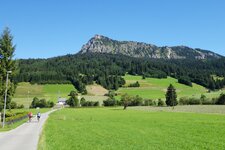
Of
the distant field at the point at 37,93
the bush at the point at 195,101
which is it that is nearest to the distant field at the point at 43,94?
the distant field at the point at 37,93

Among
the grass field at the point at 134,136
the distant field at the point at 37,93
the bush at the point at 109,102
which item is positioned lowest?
the grass field at the point at 134,136

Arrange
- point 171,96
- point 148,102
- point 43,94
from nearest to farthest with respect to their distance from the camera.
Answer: point 171,96, point 148,102, point 43,94

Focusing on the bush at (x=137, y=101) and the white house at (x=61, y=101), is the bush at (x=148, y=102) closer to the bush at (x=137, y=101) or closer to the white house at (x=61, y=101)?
the bush at (x=137, y=101)

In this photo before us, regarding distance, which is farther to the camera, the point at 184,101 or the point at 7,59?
the point at 184,101

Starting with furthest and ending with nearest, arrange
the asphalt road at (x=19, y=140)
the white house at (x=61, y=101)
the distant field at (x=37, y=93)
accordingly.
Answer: the distant field at (x=37, y=93) → the white house at (x=61, y=101) → the asphalt road at (x=19, y=140)

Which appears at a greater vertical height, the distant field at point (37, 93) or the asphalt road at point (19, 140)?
the distant field at point (37, 93)

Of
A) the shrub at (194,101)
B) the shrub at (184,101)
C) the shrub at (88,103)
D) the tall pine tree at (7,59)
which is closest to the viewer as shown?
the tall pine tree at (7,59)

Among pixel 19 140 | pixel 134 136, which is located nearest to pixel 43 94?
pixel 134 136

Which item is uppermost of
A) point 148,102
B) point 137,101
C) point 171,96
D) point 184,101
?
point 171,96

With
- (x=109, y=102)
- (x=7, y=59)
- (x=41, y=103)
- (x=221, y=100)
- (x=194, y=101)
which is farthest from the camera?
(x=41, y=103)

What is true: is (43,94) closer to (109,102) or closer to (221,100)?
(109,102)

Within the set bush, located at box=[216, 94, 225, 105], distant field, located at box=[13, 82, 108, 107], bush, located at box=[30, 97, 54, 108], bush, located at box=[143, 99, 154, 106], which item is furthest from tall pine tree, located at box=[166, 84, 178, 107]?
bush, located at box=[30, 97, 54, 108]

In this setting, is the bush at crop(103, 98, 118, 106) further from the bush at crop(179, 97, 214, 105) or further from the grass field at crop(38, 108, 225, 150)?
the grass field at crop(38, 108, 225, 150)

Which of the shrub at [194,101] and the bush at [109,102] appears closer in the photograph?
the shrub at [194,101]
